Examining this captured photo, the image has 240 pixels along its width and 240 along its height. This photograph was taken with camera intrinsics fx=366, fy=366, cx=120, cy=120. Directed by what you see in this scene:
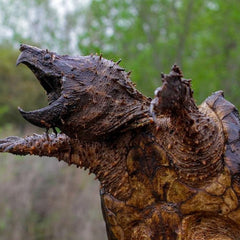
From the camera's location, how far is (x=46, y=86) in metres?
1.42

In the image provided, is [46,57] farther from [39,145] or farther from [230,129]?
[230,129]

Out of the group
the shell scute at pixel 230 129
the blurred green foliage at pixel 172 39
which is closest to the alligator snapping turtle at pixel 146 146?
the shell scute at pixel 230 129

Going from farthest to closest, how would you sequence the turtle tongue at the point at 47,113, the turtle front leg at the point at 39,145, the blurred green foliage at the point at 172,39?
1. the blurred green foliage at the point at 172,39
2. the turtle front leg at the point at 39,145
3. the turtle tongue at the point at 47,113

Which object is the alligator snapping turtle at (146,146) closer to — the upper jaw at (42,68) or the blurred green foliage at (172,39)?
the upper jaw at (42,68)

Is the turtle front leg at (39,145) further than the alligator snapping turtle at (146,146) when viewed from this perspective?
Yes

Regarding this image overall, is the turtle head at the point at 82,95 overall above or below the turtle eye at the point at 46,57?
below

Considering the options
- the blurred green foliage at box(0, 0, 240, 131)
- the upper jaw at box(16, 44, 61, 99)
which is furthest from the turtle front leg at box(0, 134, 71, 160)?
the blurred green foliage at box(0, 0, 240, 131)

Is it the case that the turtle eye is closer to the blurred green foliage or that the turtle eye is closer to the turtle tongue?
the turtle tongue

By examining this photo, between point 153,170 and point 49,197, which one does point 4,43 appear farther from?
point 153,170

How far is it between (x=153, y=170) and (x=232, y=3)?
16.2 feet

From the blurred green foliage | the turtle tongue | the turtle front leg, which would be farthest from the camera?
the blurred green foliage

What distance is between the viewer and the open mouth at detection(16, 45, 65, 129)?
1.34m

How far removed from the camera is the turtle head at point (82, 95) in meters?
1.35

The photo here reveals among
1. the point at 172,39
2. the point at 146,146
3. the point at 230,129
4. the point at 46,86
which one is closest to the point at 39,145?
the point at 46,86
